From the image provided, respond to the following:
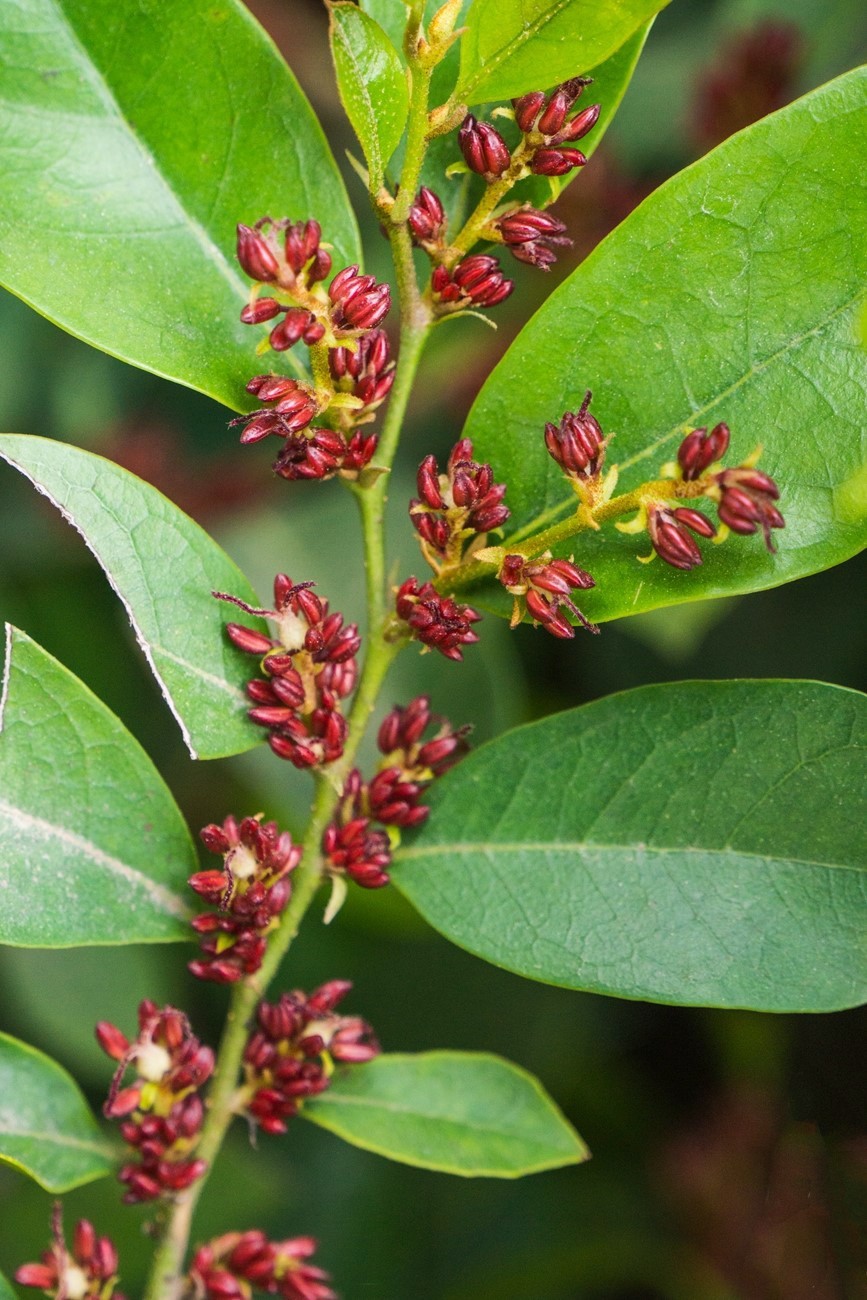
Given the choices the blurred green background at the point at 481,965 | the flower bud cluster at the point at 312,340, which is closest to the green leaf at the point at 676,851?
the flower bud cluster at the point at 312,340

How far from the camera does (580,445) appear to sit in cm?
107

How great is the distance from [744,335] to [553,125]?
0.79 ft

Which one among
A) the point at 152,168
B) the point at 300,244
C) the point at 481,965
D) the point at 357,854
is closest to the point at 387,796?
the point at 357,854

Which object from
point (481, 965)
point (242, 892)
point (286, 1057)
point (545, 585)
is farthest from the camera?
point (481, 965)

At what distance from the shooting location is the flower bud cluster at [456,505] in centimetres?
113

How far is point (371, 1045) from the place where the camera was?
137 centimetres

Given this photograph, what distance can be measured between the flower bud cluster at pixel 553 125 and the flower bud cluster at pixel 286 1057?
2.64 feet

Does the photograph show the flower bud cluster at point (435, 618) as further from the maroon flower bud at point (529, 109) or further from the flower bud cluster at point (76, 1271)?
the flower bud cluster at point (76, 1271)

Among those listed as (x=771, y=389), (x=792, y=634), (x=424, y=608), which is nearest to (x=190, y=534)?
A: (x=424, y=608)

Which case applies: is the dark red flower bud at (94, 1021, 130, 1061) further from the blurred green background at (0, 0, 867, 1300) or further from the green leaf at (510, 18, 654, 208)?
the green leaf at (510, 18, 654, 208)

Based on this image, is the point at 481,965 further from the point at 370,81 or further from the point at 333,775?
the point at 370,81

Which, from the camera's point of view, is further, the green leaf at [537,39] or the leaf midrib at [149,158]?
the leaf midrib at [149,158]

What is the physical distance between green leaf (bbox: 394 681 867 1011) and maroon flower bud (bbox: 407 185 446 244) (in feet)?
1.44

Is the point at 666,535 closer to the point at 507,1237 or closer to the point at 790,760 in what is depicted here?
the point at 790,760
